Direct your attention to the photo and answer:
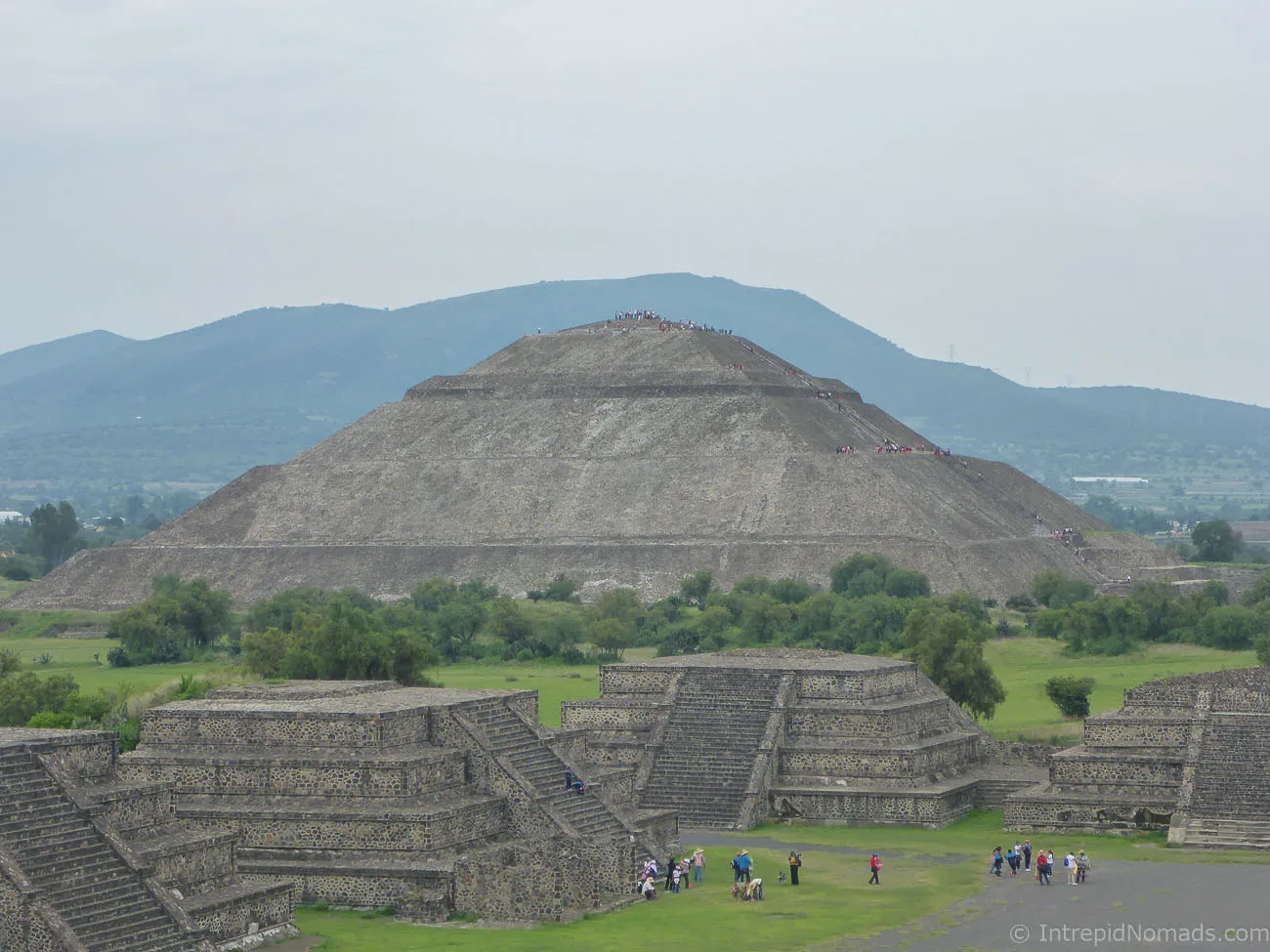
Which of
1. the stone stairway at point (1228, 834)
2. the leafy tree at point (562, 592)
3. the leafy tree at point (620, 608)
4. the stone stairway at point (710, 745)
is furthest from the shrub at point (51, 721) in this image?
the leafy tree at point (562, 592)

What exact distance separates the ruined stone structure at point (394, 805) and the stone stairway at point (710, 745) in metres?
6.68

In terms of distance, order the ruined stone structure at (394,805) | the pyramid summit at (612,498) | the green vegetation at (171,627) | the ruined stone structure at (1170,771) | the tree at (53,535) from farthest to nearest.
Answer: the tree at (53,535)
the pyramid summit at (612,498)
the green vegetation at (171,627)
the ruined stone structure at (1170,771)
the ruined stone structure at (394,805)

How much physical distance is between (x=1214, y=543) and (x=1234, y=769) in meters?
99.3

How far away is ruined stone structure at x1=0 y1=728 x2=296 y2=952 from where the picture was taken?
3102 centimetres

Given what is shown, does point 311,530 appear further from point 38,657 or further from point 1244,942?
point 1244,942

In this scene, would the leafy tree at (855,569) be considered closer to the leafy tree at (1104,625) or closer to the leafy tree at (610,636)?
the leafy tree at (610,636)

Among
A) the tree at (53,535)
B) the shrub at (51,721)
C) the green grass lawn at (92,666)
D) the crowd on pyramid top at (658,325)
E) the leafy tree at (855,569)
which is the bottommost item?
the green grass lawn at (92,666)

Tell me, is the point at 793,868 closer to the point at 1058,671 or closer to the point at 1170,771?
the point at 1170,771

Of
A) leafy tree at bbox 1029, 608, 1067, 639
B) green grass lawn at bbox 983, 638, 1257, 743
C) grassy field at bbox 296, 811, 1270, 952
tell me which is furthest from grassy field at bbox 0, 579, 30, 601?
grassy field at bbox 296, 811, 1270, 952

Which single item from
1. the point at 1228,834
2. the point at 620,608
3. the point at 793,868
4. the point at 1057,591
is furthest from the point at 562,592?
the point at 793,868

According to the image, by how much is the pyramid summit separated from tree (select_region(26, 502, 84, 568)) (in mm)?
25238

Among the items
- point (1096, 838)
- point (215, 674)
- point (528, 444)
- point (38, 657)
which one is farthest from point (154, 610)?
point (1096, 838)

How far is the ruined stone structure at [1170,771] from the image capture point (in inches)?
1783

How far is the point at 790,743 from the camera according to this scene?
4938 cm
